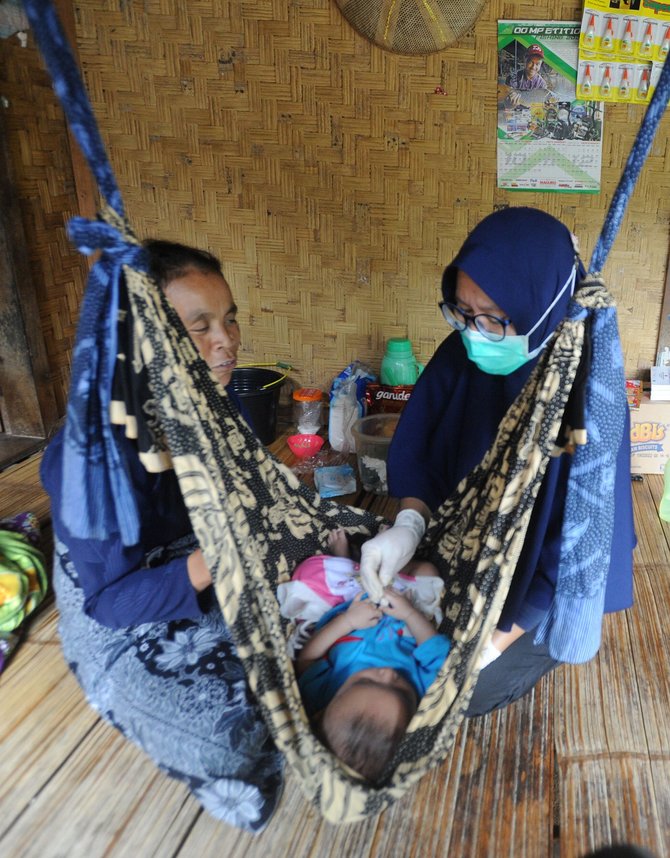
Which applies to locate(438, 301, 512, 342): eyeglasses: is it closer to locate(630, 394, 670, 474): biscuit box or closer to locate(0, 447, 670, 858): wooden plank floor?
locate(0, 447, 670, 858): wooden plank floor

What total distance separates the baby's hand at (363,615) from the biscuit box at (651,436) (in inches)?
56.9

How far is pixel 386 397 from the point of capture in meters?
2.62

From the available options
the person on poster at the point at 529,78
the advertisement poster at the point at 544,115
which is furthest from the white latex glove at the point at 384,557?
the person on poster at the point at 529,78

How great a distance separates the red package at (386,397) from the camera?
102 inches

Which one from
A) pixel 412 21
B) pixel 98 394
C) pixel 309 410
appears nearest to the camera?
pixel 98 394

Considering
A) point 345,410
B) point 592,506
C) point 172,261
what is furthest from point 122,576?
point 345,410

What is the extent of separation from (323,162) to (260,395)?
3.01ft

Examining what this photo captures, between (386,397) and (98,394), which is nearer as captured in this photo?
(98,394)

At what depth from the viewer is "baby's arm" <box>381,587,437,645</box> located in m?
1.31

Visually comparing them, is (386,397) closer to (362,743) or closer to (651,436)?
(651,436)

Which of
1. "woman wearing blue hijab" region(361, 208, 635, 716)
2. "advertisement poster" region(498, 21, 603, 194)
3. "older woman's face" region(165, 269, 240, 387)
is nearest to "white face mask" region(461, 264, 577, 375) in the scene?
"woman wearing blue hijab" region(361, 208, 635, 716)

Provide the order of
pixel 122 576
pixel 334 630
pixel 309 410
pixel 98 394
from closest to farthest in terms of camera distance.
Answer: pixel 98 394
pixel 122 576
pixel 334 630
pixel 309 410

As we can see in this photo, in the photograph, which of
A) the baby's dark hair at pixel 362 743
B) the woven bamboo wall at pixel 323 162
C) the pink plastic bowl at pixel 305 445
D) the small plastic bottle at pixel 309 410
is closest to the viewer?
the baby's dark hair at pixel 362 743

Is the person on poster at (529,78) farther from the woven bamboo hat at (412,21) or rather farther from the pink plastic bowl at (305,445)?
the pink plastic bowl at (305,445)
